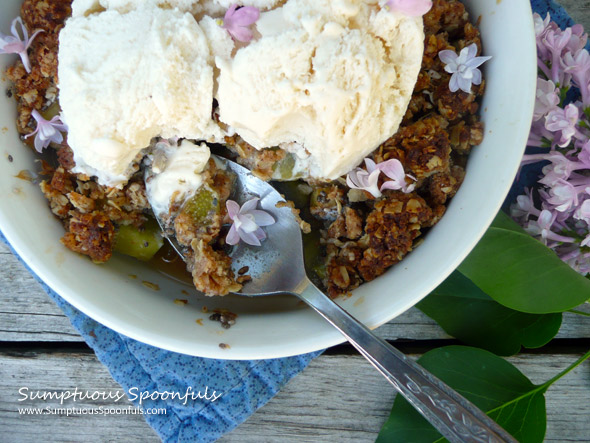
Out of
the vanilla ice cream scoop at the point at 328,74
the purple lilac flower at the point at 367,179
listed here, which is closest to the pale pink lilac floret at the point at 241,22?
the vanilla ice cream scoop at the point at 328,74

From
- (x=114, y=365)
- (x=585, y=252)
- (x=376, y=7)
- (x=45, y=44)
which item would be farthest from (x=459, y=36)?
(x=114, y=365)

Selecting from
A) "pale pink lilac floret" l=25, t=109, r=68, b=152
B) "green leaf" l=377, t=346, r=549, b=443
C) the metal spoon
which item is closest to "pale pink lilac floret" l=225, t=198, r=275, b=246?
the metal spoon

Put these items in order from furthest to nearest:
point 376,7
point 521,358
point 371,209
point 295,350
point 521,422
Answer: point 521,358, point 521,422, point 371,209, point 295,350, point 376,7

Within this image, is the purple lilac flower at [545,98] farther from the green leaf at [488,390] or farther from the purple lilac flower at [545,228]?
the green leaf at [488,390]

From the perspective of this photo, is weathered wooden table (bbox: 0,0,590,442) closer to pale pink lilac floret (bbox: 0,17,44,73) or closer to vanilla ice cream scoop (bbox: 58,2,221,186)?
pale pink lilac floret (bbox: 0,17,44,73)

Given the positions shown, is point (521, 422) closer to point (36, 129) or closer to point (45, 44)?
point (36, 129)

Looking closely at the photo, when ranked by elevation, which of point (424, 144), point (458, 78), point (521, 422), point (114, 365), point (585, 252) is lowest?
point (114, 365)

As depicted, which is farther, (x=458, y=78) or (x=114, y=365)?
(x=114, y=365)

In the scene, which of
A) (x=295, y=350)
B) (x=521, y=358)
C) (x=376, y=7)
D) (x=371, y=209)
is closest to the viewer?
(x=376, y=7)
